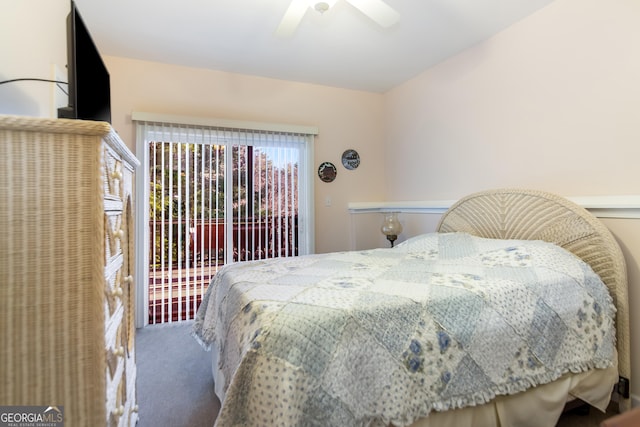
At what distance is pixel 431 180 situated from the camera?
3.15 metres

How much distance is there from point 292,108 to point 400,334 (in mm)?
2850

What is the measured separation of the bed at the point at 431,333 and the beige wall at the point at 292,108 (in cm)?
173

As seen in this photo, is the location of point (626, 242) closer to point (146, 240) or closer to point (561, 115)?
point (561, 115)

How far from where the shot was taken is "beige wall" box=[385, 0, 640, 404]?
1.73 metres

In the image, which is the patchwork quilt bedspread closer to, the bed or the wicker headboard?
the bed

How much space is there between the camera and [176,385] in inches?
75.5

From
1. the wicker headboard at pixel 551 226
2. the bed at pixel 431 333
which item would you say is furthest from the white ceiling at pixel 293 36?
the bed at pixel 431 333

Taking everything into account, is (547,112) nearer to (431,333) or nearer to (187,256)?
(431,333)

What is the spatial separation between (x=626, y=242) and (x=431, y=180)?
1.61 m

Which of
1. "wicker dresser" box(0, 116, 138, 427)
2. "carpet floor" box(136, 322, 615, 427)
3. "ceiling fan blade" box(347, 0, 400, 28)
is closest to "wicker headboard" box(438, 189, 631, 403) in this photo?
"carpet floor" box(136, 322, 615, 427)

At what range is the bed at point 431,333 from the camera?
94 centimetres

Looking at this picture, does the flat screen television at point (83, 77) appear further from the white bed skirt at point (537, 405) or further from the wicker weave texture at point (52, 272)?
the white bed skirt at point (537, 405)

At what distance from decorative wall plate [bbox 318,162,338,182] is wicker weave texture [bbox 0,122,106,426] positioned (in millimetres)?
2793

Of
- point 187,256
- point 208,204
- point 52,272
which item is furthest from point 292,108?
point 52,272
